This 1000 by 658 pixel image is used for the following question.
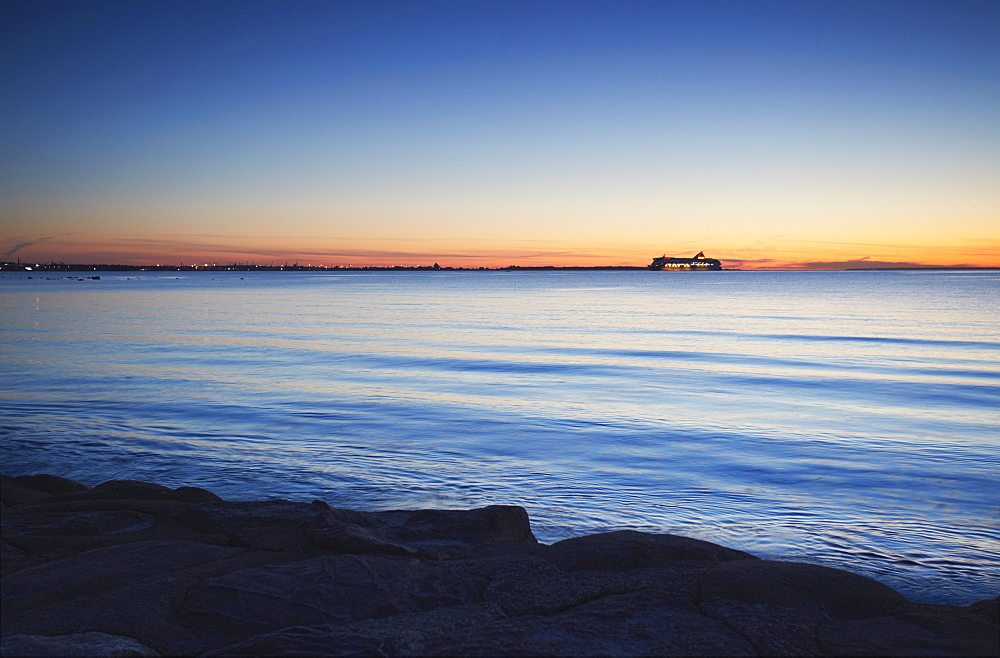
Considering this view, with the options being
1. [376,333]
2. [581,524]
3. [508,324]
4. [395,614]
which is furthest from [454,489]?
[508,324]

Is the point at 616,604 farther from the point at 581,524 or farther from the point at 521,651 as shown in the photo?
the point at 581,524

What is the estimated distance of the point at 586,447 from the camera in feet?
38.2

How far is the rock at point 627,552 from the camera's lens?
509cm

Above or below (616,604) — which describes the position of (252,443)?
below

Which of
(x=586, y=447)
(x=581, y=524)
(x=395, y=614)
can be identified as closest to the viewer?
(x=395, y=614)

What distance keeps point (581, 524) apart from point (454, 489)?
2116mm

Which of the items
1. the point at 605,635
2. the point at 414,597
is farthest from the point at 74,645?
the point at 605,635

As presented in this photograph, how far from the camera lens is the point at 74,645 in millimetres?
3605

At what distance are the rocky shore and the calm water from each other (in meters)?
2.16

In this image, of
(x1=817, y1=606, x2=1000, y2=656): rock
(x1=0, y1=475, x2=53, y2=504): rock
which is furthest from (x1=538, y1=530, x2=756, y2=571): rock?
(x1=0, y1=475, x2=53, y2=504): rock

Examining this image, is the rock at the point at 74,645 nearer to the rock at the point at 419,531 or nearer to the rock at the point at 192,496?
the rock at the point at 419,531

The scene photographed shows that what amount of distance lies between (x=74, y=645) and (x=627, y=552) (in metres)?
3.60

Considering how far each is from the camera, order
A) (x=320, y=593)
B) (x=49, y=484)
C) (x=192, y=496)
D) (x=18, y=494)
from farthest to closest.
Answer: (x=49, y=484) → (x=192, y=496) → (x=18, y=494) → (x=320, y=593)

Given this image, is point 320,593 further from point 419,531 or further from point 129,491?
point 129,491
